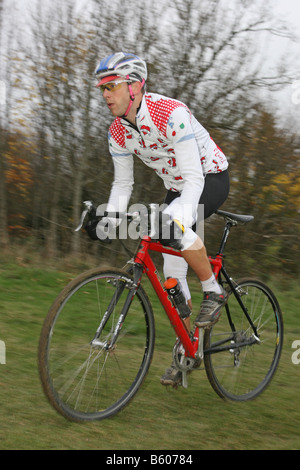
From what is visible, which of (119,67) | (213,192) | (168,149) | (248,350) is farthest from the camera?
(248,350)

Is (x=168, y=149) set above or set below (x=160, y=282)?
above

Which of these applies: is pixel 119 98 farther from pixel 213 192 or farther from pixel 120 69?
pixel 213 192

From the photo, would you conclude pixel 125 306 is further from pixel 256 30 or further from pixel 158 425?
pixel 256 30

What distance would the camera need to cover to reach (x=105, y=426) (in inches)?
146

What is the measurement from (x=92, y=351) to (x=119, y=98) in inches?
59.8

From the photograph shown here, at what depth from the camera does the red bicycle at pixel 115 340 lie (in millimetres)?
3547

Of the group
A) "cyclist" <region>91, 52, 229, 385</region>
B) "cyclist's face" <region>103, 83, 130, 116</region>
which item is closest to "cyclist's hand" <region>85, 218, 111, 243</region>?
"cyclist" <region>91, 52, 229, 385</region>

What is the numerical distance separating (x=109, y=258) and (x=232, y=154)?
2525 millimetres

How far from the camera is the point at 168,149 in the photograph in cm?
397

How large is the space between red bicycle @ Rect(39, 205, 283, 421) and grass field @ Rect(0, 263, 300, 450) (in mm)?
153

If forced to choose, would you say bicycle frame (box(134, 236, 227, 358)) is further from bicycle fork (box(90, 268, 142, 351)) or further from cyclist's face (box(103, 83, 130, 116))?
cyclist's face (box(103, 83, 130, 116))

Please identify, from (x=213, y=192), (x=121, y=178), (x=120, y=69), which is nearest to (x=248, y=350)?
(x=213, y=192)
